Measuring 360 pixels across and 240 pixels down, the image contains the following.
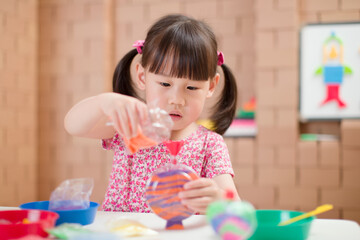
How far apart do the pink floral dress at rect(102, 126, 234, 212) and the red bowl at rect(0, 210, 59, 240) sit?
435 millimetres

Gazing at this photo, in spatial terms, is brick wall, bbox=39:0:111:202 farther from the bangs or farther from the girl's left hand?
the girl's left hand

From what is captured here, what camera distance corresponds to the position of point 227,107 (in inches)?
50.8

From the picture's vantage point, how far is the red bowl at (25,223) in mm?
602

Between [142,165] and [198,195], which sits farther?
[142,165]

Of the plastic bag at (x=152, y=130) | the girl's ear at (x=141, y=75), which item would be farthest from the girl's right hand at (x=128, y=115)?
the girl's ear at (x=141, y=75)

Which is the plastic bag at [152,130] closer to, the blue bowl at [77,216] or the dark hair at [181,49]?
the blue bowl at [77,216]

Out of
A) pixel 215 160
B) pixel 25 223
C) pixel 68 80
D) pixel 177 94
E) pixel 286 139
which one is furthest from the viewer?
pixel 68 80

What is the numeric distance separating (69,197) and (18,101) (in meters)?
2.35

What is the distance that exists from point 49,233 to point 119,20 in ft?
8.28

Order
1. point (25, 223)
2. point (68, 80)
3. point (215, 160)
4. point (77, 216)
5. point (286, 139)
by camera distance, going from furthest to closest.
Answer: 1. point (68, 80)
2. point (286, 139)
3. point (215, 160)
4. point (77, 216)
5. point (25, 223)

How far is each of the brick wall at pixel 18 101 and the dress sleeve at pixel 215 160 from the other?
2.06m

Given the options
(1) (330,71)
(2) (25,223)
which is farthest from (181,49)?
(1) (330,71)

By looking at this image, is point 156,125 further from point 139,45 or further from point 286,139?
point 286,139

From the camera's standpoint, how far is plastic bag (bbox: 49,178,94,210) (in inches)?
30.4
